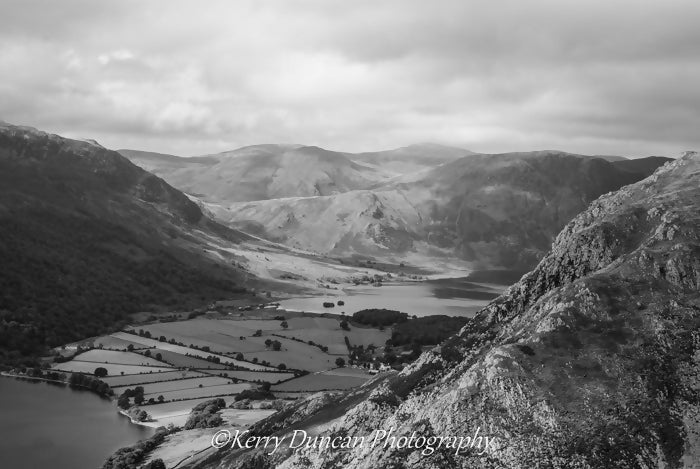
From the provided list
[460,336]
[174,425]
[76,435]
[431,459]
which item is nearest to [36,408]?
[76,435]

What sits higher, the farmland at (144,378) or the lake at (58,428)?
the farmland at (144,378)

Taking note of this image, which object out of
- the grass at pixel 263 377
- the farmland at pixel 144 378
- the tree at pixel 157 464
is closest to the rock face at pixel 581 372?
the tree at pixel 157 464

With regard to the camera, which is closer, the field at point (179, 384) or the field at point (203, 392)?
the field at point (203, 392)

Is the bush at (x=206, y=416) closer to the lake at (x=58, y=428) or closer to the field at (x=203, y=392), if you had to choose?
the lake at (x=58, y=428)

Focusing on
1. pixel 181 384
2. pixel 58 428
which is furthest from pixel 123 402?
pixel 181 384

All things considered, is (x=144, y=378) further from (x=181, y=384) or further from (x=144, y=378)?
(x=181, y=384)

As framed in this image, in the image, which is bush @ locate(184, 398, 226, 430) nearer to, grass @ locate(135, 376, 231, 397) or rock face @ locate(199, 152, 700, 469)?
grass @ locate(135, 376, 231, 397)
